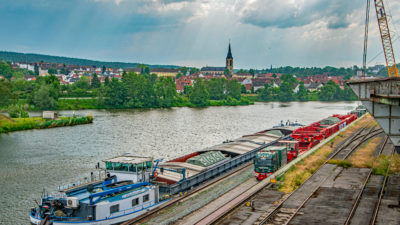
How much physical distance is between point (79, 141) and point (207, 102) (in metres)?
91.2

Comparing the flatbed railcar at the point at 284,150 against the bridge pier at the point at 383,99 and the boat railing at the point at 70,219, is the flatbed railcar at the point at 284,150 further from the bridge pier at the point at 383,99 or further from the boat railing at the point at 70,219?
the boat railing at the point at 70,219

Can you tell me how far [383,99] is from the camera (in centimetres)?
2244

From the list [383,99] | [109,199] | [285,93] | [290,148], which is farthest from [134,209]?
[285,93]

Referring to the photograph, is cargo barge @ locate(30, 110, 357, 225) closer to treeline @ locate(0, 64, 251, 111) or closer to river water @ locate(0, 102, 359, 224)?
river water @ locate(0, 102, 359, 224)

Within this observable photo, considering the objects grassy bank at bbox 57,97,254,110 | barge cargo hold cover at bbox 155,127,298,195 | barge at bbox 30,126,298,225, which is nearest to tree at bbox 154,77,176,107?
grassy bank at bbox 57,97,254,110

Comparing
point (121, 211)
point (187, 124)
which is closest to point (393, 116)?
point (121, 211)

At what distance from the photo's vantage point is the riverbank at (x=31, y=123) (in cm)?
7325

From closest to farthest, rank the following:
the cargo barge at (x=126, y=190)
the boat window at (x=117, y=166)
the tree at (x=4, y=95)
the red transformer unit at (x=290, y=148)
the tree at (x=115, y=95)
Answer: the cargo barge at (x=126, y=190) < the boat window at (x=117, y=166) < the red transformer unit at (x=290, y=148) < the tree at (x=4, y=95) < the tree at (x=115, y=95)

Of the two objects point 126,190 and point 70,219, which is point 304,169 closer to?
point 126,190

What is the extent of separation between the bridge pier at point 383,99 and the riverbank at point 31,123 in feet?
221

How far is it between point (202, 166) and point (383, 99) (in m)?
15.4

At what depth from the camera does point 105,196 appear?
22.0 m

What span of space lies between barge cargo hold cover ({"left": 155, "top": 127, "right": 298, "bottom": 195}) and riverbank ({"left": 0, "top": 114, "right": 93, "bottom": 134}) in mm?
49497

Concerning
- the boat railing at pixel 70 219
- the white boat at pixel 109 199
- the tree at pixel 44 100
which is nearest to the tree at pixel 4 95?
the tree at pixel 44 100
